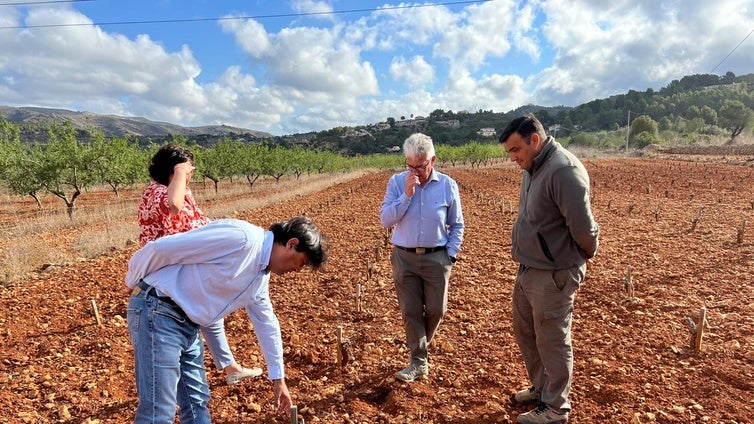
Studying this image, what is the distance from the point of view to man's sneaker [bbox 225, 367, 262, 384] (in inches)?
123

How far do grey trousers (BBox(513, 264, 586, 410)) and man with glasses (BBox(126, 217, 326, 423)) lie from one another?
1.34 metres

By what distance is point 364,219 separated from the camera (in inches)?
431

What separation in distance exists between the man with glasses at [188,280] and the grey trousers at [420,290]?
127cm

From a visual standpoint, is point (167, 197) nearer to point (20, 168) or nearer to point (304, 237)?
point (304, 237)

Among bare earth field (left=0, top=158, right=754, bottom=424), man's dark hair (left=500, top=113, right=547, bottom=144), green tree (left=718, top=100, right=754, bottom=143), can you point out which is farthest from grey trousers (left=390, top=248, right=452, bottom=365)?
green tree (left=718, top=100, right=754, bottom=143)

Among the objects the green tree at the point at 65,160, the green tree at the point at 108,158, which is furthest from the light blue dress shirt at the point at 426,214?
the green tree at the point at 108,158

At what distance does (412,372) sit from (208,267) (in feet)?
6.46

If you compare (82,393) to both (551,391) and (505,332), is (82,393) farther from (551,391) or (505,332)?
(505,332)

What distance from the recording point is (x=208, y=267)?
1.68 meters

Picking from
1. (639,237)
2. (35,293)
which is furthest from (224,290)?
(639,237)

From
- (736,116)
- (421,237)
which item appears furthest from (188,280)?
(736,116)

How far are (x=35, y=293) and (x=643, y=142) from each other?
56.9 meters

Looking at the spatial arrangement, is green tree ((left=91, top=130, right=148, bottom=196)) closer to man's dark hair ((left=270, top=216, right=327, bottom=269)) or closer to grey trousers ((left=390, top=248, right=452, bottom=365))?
grey trousers ((left=390, top=248, right=452, bottom=365))

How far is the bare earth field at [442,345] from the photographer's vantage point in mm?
2789
